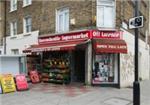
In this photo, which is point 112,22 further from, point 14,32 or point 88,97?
point 14,32

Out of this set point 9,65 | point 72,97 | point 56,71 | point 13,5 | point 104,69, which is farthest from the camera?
point 13,5

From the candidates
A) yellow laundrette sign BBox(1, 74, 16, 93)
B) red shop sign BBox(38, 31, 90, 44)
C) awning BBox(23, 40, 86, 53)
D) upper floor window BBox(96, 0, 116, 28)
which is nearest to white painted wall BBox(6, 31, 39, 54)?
red shop sign BBox(38, 31, 90, 44)

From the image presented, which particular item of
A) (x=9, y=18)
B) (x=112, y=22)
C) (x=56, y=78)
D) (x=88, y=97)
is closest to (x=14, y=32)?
(x=9, y=18)

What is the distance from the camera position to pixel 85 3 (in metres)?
18.4

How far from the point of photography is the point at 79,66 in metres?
19.2

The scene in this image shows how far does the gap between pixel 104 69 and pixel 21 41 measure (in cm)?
854

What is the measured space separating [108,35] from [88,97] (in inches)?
192

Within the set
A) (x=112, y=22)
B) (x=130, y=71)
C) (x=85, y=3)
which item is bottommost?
(x=130, y=71)

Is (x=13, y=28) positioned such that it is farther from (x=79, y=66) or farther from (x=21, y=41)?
(x=79, y=66)

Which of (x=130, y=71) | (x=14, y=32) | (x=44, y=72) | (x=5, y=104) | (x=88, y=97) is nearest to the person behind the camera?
(x=5, y=104)

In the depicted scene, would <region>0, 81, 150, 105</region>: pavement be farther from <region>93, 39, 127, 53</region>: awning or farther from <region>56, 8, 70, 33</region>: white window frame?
<region>56, 8, 70, 33</region>: white window frame

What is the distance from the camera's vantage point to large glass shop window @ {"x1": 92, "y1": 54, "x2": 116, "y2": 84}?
1777 centimetres

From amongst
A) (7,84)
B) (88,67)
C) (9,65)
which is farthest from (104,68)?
(9,65)

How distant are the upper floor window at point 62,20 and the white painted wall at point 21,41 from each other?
231 centimetres
